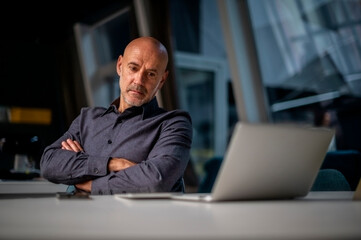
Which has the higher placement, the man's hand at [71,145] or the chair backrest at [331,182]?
the man's hand at [71,145]

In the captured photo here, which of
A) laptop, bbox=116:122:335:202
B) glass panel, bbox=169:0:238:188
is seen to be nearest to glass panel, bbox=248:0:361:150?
glass panel, bbox=169:0:238:188

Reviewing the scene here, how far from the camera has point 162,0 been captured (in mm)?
4996

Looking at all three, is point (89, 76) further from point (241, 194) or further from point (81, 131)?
point (241, 194)

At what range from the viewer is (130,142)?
6.25ft

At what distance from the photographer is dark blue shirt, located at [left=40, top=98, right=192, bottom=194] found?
1630 millimetres

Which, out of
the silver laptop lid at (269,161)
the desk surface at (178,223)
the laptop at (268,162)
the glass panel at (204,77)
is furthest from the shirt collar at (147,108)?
the glass panel at (204,77)

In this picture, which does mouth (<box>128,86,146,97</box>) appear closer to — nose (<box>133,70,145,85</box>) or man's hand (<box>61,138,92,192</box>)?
nose (<box>133,70,145,85</box>)

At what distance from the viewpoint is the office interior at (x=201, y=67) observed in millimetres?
3939

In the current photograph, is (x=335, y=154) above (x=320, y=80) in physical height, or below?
below

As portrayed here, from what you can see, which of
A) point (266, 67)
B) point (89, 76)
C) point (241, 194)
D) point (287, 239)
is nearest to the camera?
point (287, 239)

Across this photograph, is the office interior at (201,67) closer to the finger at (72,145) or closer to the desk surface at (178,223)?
the finger at (72,145)

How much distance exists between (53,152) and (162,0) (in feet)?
11.4

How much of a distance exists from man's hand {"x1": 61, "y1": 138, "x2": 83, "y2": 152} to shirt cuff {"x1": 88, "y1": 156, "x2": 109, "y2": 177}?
198mm

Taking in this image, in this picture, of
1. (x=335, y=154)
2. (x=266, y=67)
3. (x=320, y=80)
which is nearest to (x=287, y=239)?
(x=335, y=154)
